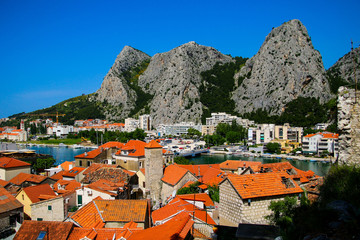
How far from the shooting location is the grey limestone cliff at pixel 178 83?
134 metres

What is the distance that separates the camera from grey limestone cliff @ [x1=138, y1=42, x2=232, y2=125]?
13388 cm

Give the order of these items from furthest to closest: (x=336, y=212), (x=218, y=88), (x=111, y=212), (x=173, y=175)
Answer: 1. (x=218, y=88)
2. (x=173, y=175)
3. (x=111, y=212)
4. (x=336, y=212)

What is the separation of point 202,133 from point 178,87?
3453 cm

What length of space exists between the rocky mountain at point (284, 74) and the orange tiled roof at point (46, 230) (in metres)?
108

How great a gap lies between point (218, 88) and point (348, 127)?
480 ft

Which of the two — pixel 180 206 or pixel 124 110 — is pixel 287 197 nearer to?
pixel 180 206

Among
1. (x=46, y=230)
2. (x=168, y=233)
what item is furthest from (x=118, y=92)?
(x=168, y=233)

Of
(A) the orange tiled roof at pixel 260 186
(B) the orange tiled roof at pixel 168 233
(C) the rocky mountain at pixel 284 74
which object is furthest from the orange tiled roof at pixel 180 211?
(C) the rocky mountain at pixel 284 74

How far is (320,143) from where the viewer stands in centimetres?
6175

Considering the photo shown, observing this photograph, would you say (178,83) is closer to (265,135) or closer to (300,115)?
(300,115)

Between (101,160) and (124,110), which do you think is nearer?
(101,160)

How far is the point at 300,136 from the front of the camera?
255ft

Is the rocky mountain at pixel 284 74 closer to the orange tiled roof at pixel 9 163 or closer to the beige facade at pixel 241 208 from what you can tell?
the orange tiled roof at pixel 9 163

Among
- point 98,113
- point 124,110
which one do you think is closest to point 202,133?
point 124,110
